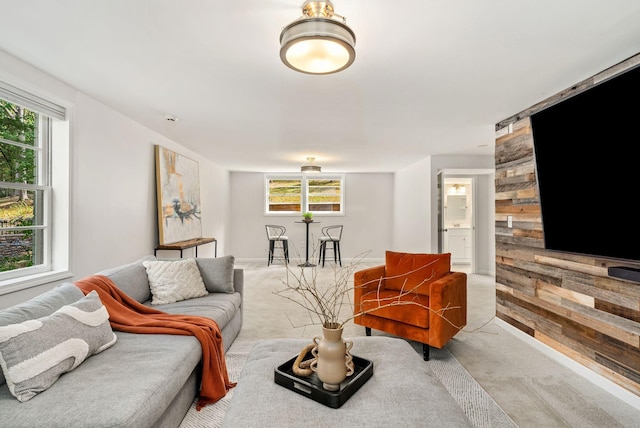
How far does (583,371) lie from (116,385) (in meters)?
3.10

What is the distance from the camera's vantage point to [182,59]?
7.37 ft

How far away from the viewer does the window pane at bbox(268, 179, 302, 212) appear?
8.46 meters

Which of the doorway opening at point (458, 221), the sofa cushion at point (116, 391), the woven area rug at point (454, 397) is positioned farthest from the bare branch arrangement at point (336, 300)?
the doorway opening at point (458, 221)

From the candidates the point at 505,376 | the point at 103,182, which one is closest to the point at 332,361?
the point at 505,376

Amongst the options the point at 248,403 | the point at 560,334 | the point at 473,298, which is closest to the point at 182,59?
the point at 248,403

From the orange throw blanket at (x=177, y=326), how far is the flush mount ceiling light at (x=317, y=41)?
171 cm

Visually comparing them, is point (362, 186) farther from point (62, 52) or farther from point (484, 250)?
point (62, 52)

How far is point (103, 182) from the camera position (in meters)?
3.34

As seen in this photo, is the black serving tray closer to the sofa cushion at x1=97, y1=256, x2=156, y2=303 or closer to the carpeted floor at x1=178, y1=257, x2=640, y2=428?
the carpeted floor at x1=178, y1=257, x2=640, y2=428

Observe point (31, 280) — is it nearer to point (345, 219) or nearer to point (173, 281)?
point (173, 281)

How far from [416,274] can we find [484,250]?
13.0 ft

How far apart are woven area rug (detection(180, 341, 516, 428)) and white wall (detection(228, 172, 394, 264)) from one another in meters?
5.52

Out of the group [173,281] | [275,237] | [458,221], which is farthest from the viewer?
[275,237]

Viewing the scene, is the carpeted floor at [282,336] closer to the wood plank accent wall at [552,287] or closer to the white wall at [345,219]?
→ the wood plank accent wall at [552,287]
